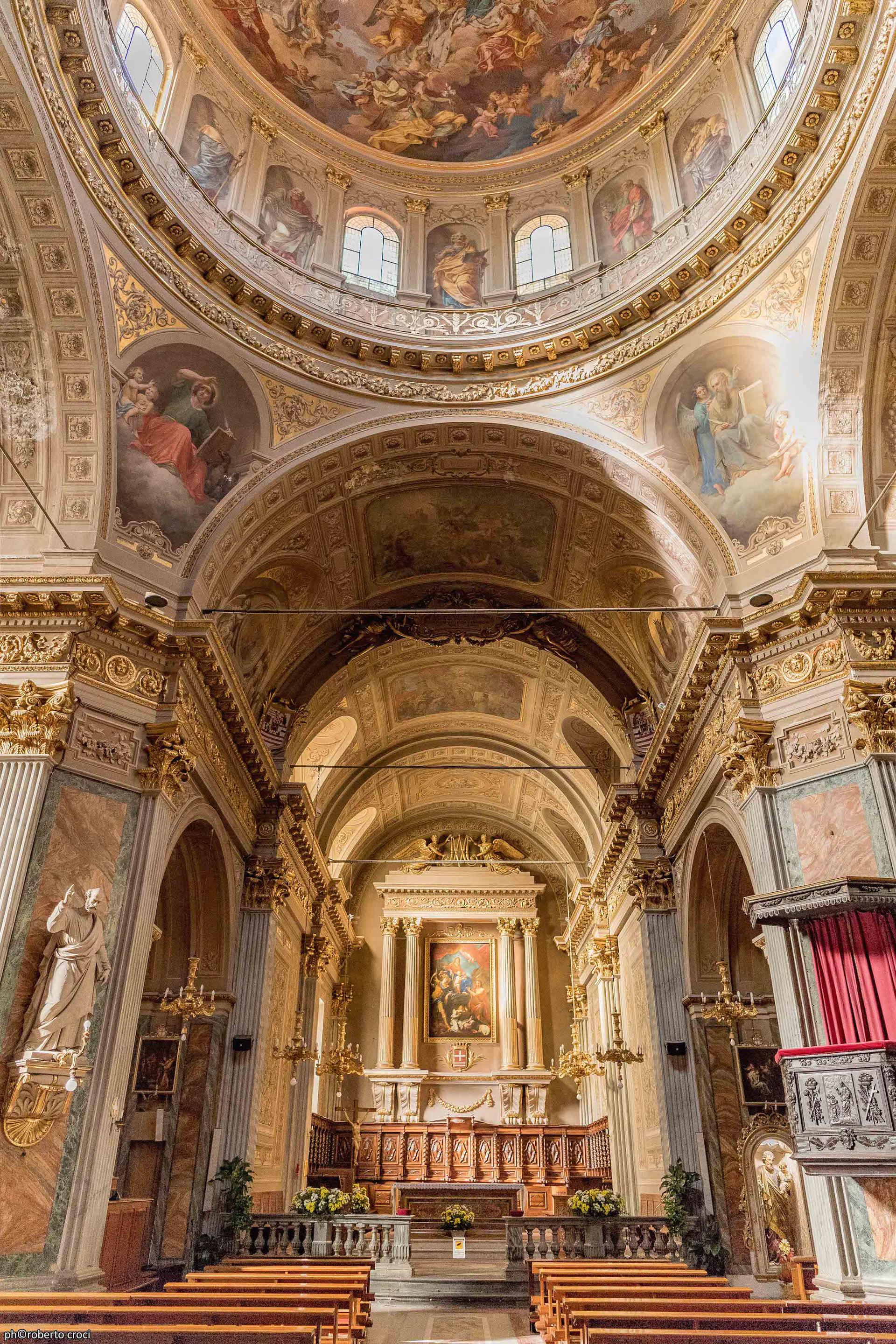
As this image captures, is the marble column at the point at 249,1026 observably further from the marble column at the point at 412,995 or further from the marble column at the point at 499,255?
the marble column at the point at 499,255

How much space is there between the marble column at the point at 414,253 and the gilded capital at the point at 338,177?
3.84 feet

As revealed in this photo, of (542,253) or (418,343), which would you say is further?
(542,253)

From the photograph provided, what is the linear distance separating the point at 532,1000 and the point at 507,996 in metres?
0.76

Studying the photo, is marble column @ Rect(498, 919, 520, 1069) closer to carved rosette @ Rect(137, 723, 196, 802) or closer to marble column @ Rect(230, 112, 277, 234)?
carved rosette @ Rect(137, 723, 196, 802)

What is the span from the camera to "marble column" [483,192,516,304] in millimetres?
16656

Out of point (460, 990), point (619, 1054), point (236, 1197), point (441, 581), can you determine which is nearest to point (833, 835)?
point (619, 1054)

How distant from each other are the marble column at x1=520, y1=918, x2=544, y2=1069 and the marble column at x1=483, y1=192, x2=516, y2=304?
64.5 ft

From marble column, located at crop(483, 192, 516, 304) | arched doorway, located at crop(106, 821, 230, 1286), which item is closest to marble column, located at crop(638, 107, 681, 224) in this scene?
marble column, located at crop(483, 192, 516, 304)

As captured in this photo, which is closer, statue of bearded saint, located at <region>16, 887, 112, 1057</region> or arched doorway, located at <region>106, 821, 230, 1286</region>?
statue of bearded saint, located at <region>16, 887, 112, 1057</region>

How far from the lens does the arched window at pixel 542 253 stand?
16.6m

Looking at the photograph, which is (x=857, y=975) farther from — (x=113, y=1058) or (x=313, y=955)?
(x=313, y=955)

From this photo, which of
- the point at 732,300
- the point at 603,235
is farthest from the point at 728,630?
the point at 603,235

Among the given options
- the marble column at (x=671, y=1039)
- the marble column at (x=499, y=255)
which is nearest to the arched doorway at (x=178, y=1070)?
the marble column at (x=671, y=1039)

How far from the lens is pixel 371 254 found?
17.0 m
